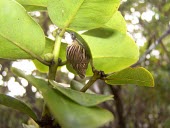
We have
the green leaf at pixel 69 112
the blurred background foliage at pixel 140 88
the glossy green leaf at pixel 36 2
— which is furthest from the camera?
the blurred background foliage at pixel 140 88

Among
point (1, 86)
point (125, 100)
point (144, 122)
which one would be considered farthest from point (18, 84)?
point (144, 122)

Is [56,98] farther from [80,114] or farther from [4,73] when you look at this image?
[4,73]

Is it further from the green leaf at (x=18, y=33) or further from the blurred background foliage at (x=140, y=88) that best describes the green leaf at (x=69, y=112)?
the blurred background foliage at (x=140, y=88)

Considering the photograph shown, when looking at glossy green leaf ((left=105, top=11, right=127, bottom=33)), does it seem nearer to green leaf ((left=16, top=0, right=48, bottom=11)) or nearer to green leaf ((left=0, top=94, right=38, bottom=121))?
green leaf ((left=16, top=0, right=48, bottom=11))

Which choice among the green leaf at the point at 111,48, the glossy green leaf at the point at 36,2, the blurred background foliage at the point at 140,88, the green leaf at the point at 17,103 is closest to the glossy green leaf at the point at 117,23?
the green leaf at the point at 111,48

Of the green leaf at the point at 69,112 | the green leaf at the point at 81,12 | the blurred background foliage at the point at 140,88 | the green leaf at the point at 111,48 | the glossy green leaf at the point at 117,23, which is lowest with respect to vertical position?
the blurred background foliage at the point at 140,88
